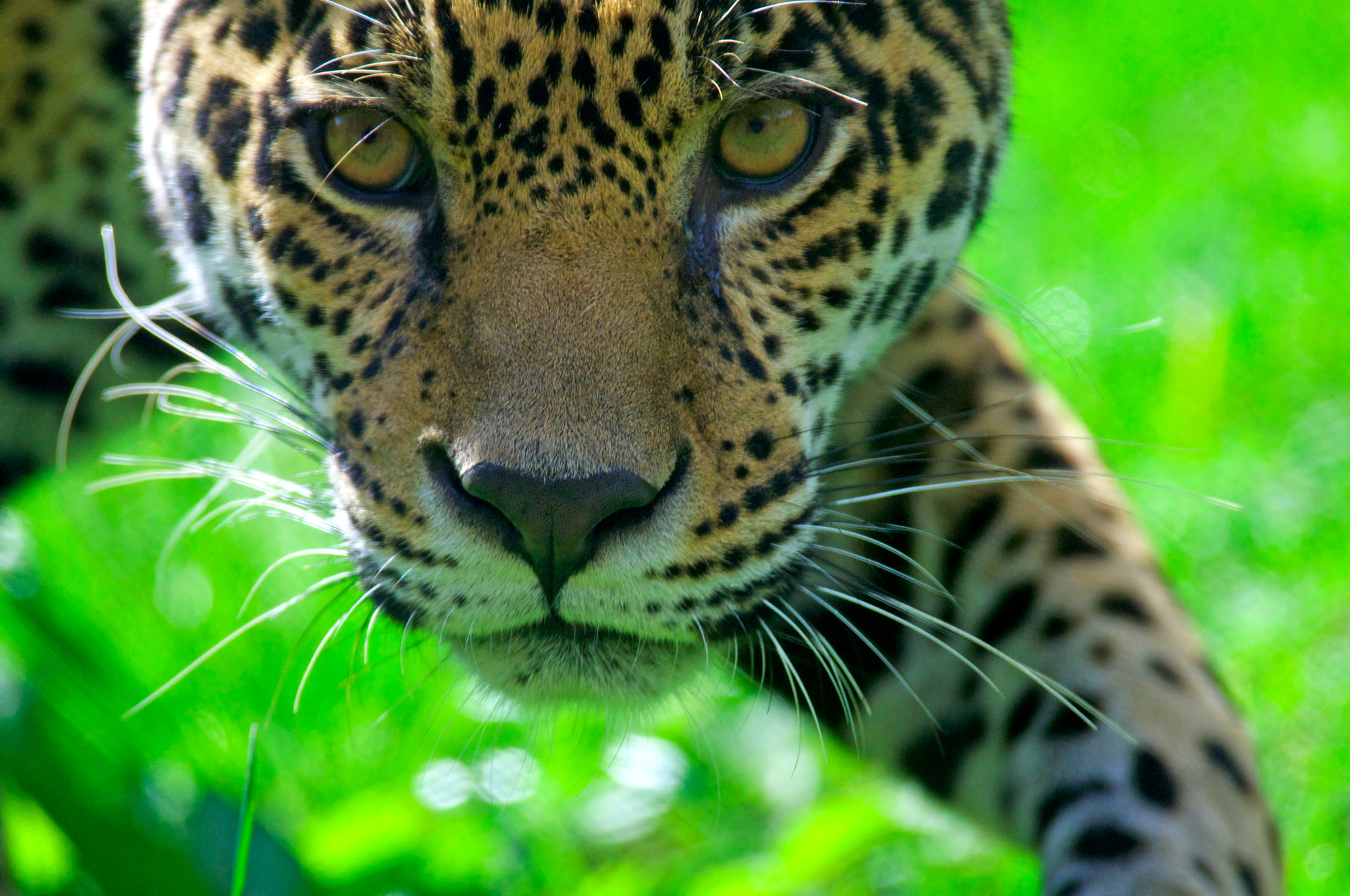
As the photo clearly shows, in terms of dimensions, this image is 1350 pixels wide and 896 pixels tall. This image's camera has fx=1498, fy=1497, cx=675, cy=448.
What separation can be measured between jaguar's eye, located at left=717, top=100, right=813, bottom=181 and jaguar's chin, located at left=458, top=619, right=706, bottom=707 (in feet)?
2.69

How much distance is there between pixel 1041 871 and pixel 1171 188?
13.9 ft

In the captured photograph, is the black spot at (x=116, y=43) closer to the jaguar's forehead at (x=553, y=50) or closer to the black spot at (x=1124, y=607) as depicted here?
the jaguar's forehead at (x=553, y=50)

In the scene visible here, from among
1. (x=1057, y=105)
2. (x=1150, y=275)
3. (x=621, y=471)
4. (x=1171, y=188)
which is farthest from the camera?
(x=1057, y=105)

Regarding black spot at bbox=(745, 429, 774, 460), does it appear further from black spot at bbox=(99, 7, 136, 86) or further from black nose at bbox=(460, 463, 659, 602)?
black spot at bbox=(99, 7, 136, 86)

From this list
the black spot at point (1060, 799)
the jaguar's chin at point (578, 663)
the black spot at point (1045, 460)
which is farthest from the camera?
the black spot at point (1045, 460)

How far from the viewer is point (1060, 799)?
118 inches

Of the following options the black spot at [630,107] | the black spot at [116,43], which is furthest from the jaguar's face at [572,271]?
the black spot at [116,43]

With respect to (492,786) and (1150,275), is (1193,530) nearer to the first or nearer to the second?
(1150,275)

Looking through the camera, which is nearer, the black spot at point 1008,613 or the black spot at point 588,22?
the black spot at point 588,22

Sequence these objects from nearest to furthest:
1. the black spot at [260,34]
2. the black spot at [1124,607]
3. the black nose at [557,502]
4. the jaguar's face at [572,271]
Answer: the black nose at [557,502] → the jaguar's face at [572,271] → the black spot at [260,34] → the black spot at [1124,607]

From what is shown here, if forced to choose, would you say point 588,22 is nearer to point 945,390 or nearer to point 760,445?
point 760,445

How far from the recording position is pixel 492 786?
3.61 m

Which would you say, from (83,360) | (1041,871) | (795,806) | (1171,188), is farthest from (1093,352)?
(83,360)

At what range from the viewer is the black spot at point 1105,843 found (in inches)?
111
